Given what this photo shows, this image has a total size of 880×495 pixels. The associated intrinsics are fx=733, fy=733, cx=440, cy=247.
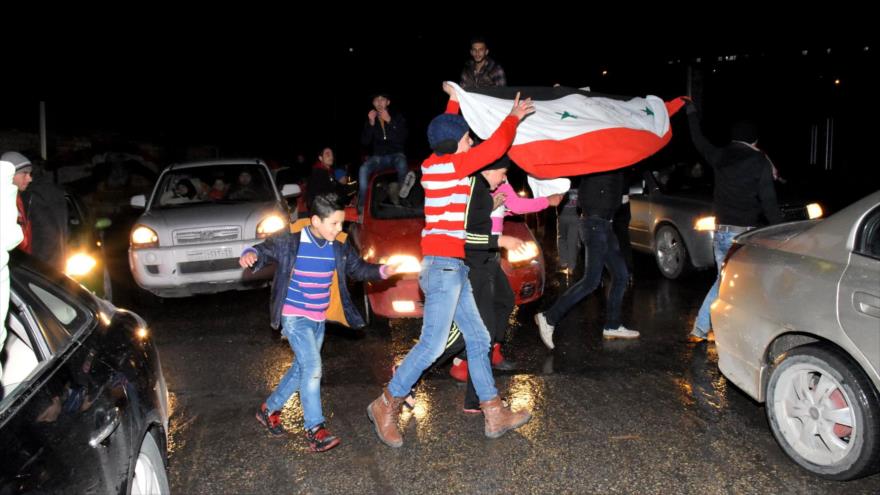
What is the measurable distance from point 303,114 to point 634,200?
35.6 meters

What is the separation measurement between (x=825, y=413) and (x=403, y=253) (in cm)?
373

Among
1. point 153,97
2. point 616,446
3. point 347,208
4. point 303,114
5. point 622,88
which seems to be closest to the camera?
point 616,446

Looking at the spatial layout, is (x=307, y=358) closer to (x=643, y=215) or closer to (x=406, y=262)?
(x=406, y=262)

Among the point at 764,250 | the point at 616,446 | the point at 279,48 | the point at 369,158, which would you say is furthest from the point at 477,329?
the point at 279,48

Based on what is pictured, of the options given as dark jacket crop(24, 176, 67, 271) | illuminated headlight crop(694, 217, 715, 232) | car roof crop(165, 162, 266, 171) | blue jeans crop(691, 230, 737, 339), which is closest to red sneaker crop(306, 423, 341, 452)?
dark jacket crop(24, 176, 67, 271)

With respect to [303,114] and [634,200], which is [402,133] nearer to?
[634,200]

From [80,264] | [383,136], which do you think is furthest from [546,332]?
[80,264]

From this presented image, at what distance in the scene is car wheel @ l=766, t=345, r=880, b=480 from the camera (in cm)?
361

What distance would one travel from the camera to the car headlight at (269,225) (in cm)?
813

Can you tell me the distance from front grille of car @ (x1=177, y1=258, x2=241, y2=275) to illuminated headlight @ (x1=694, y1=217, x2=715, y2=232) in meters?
5.37

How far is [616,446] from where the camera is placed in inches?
172

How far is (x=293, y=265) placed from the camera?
430cm

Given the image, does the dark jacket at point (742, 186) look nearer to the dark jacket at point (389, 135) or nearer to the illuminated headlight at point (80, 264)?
the dark jacket at point (389, 135)

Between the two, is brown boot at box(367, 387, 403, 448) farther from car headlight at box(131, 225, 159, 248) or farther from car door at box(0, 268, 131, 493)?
car headlight at box(131, 225, 159, 248)
